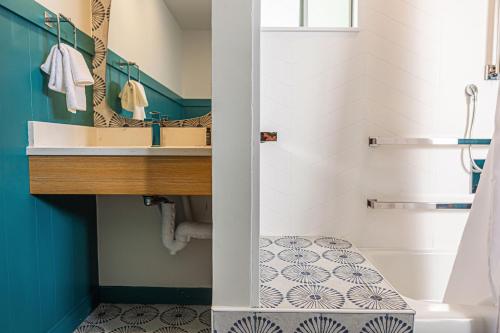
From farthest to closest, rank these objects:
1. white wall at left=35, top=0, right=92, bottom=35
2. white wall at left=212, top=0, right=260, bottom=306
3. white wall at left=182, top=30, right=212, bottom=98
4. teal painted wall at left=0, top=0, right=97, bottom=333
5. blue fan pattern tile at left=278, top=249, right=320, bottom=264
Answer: white wall at left=182, top=30, right=212, bottom=98 → blue fan pattern tile at left=278, top=249, right=320, bottom=264 → white wall at left=35, top=0, right=92, bottom=35 → teal painted wall at left=0, top=0, right=97, bottom=333 → white wall at left=212, top=0, right=260, bottom=306

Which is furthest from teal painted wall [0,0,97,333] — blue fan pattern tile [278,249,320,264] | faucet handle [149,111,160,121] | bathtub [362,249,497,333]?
bathtub [362,249,497,333]

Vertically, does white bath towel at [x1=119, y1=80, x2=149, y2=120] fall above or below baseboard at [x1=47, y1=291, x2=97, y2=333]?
above

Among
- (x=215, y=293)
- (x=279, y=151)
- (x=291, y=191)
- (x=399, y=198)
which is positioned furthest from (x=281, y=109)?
(x=215, y=293)

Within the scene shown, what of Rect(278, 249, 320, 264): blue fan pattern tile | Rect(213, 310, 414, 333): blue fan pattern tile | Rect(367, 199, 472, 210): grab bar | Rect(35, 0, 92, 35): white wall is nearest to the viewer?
Rect(213, 310, 414, 333): blue fan pattern tile

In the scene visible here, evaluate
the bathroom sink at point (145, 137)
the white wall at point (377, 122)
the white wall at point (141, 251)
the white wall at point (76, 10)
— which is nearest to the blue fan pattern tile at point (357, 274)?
the white wall at point (377, 122)

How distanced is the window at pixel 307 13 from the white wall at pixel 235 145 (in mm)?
1125

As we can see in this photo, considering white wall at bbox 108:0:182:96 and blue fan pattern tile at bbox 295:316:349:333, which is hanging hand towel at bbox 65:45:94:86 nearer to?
white wall at bbox 108:0:182:96

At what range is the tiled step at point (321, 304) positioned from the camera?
1.09m

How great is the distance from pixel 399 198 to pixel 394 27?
0.95 metres

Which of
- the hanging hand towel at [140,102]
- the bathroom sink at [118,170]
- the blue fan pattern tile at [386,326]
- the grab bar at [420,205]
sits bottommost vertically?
the blue fan pattern tile at [386,326]

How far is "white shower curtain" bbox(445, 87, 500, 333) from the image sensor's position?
113 centimetres

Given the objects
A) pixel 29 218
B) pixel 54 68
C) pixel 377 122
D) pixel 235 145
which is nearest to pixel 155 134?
pixel 54 68

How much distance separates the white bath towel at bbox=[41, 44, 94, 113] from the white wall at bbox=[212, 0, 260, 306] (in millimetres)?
732

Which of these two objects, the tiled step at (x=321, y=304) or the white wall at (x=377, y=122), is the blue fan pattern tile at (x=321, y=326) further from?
the white wall at (x=377, y=122)
